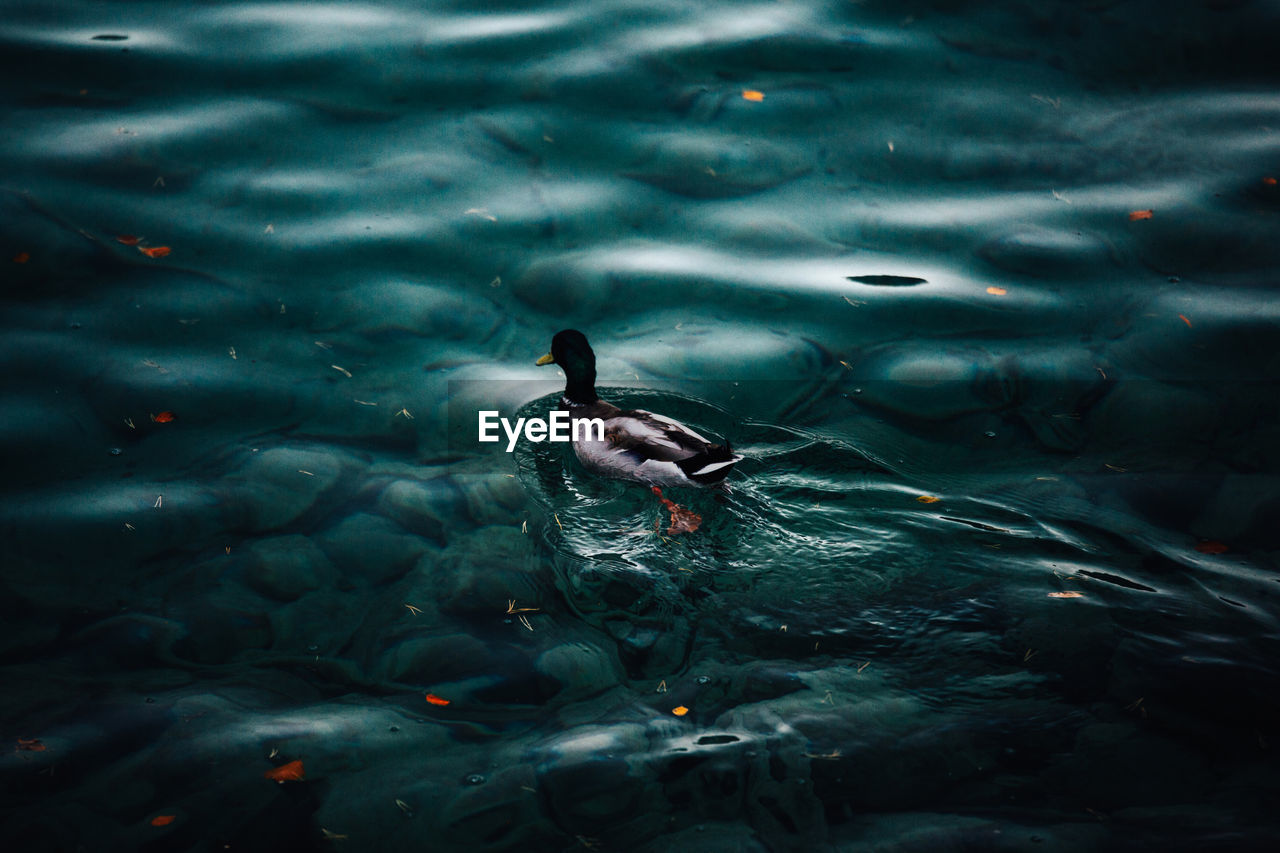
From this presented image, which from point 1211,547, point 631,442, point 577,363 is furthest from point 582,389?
point 1211,547

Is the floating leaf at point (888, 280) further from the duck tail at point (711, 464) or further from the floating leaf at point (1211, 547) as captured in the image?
the floating leaf at point (1211, 547)

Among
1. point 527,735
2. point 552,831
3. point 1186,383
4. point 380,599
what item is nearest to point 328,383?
point 380,599

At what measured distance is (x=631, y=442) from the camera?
5.22m

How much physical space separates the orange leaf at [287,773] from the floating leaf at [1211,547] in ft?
13.4

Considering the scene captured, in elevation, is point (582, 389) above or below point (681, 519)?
above

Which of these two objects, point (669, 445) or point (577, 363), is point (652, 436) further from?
point (577, 363)

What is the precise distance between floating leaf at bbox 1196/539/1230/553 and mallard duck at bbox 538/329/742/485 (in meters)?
2.21

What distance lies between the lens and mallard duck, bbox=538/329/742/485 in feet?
16.2

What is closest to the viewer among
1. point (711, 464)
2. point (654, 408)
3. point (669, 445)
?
point (711, 464)

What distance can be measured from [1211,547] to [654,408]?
Result: 2.95 meters

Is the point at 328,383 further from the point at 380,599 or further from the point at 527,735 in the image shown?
the point at 527,735

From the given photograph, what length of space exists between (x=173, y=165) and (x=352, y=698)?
502 cm

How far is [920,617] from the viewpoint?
4227 mm

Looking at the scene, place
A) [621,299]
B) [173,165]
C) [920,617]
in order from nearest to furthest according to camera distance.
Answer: [920,617], [621,299], [173,165]
